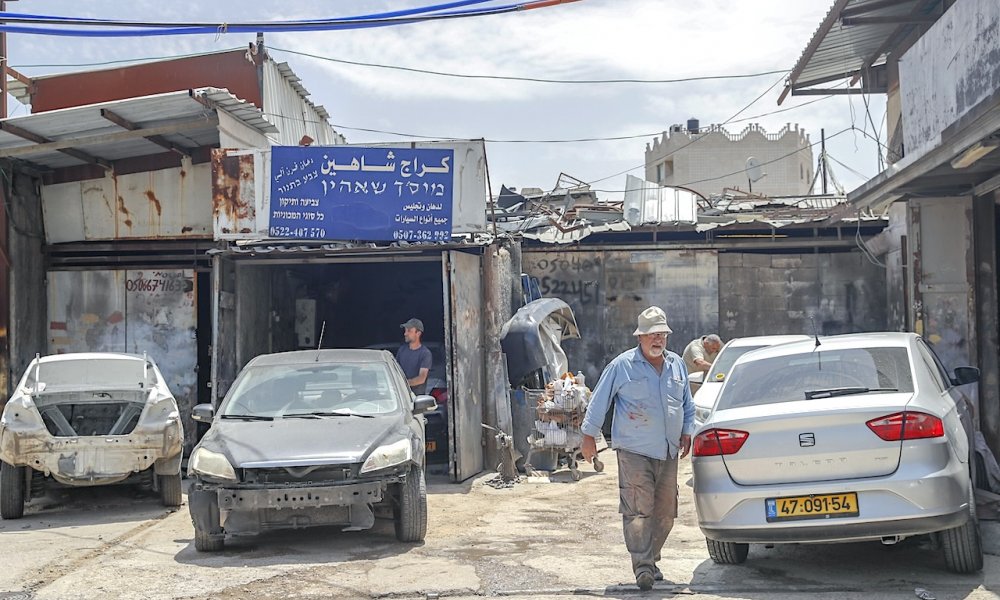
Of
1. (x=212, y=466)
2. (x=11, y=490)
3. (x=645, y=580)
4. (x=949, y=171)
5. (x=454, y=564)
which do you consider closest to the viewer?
(x=645, y=580)

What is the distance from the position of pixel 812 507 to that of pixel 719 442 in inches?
26.6

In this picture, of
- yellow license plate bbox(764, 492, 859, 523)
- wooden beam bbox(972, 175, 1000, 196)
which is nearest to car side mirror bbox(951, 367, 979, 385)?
yellow license plate bbox(764, 492, 859, 523)

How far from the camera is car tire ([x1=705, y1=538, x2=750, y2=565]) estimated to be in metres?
7.10

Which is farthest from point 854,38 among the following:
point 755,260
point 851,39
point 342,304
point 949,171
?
point 342,304

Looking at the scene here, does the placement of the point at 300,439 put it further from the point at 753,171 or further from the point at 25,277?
the point at 753,171

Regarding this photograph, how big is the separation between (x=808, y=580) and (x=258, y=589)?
349cm

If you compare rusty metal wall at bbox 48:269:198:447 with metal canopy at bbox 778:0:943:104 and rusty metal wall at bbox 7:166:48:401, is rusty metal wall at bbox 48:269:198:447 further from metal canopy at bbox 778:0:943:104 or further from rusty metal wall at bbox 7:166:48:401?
metal canopy at bbox 778:0:943:104

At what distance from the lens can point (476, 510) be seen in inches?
405

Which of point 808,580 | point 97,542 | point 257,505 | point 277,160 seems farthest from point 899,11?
point 97,542

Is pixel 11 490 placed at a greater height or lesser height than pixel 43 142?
lesser

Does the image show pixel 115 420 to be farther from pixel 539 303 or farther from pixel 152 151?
pixel 539 303

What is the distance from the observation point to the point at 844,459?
6.19 m

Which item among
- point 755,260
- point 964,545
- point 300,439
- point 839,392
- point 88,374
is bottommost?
point 964,545

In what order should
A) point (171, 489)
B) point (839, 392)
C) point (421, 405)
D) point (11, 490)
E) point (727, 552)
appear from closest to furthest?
point (839, 392) < point (727, 552) < point (421, 405) < point (11, 490) < point (171, 489)
